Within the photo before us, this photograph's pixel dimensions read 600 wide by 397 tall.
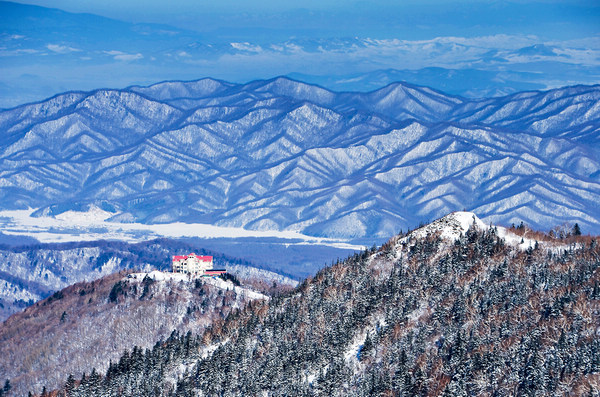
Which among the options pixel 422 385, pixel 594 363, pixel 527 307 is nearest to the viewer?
pixel 594 363

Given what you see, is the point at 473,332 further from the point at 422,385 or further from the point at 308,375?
the point at 308,375

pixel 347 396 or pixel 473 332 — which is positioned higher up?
pixel 473 332

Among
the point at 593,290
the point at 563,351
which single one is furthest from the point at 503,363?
the point at 593,290

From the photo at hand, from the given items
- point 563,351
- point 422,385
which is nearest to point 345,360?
point 422,385

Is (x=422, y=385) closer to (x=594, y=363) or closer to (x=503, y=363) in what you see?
(x=503, y=363)

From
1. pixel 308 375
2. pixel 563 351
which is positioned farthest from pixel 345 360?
Answer: pixel 563 351

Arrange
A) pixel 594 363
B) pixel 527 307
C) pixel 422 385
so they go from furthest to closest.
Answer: pixel 527 307, pixel 422 385, pixel 594 363

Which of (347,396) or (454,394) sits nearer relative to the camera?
(454,394)

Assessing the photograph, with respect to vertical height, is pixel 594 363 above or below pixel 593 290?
below

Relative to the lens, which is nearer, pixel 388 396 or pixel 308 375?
pixel 388 396
